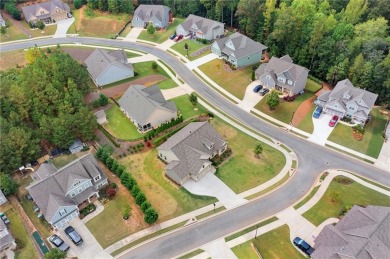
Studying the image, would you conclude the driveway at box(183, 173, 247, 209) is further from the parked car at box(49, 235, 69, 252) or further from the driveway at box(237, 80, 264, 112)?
the driveway at box(237, 80, 264, 112)

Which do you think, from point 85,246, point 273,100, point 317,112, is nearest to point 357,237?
point 317,112

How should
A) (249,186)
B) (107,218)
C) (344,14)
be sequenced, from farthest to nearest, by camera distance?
1. (344,14)
2. (249,186)
3. (107,218)

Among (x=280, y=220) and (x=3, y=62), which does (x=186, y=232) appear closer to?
(x=280, y=220)

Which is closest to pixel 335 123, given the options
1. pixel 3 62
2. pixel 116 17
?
pixel 116 17

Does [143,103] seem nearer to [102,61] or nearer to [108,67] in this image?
[108,67]

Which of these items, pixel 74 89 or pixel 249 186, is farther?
pixel 74 89

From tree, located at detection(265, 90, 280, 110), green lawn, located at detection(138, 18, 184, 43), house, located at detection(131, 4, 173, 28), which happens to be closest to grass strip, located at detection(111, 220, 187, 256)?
tree, located at detection(265, 90, 280, 110)

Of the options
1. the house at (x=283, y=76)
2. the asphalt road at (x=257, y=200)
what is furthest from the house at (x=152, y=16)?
the house at (x=283, y=76)

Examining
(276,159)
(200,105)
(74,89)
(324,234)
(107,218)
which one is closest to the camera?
(324,234)
